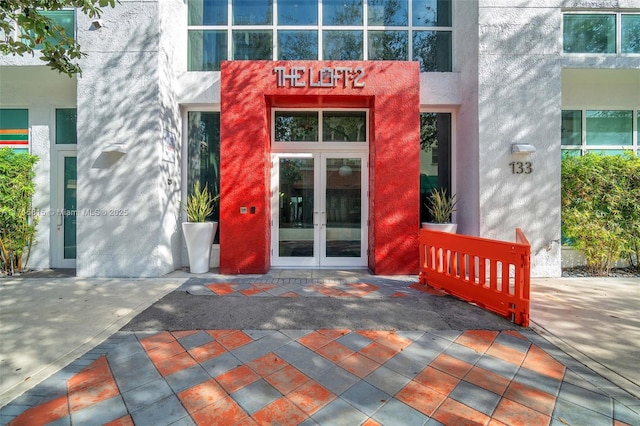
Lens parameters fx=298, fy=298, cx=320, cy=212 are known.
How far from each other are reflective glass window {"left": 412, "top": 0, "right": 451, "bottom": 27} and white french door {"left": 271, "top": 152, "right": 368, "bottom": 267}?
317 cm

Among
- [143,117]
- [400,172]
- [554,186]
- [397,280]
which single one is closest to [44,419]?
[397,280]

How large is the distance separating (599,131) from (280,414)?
8.23 m

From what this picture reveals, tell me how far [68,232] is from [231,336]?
5.40 meters

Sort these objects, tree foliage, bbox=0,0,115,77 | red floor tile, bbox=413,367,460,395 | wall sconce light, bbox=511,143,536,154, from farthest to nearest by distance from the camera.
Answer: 1. wall sconce light, bbox=511,143,536,154
2. tree foliage, bbox=0,0,115,77
3. red floor tile, bbox=413,367,460,395

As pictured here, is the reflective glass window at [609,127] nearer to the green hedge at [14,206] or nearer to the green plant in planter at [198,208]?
the green plant in planter at [198,208]

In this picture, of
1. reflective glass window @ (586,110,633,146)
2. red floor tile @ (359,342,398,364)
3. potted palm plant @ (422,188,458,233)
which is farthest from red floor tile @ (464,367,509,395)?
reflective glass window @ (586,110,633,146)

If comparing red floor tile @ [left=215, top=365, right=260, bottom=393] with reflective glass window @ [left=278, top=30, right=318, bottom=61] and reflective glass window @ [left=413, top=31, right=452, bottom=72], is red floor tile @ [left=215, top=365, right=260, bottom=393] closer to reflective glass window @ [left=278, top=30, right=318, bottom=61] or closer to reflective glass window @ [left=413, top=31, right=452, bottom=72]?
reflective glass window @ [left=278, top=30, right=318, bottom=61]

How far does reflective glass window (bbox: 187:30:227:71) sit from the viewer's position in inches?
246

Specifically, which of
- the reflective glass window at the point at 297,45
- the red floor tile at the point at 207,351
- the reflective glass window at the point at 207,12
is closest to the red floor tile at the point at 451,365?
the red floor tile at the point at 207,351

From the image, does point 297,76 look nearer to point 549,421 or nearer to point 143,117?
point 143,117

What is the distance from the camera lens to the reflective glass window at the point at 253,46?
630 centimetres

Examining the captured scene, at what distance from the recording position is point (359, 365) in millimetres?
2586

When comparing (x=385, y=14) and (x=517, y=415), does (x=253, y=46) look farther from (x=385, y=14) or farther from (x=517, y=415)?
(x=517, y=415)

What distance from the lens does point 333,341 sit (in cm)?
301
